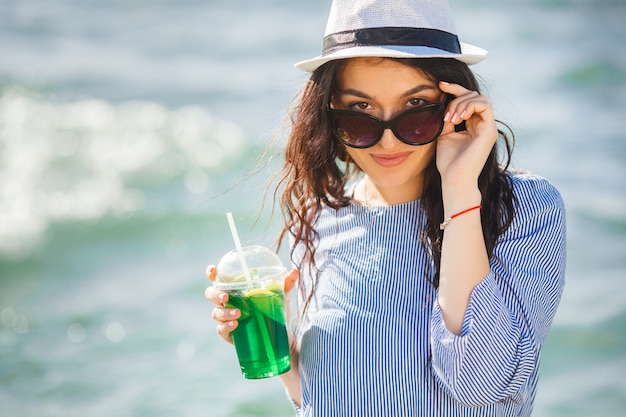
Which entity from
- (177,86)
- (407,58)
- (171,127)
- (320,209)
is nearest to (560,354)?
(320,209)

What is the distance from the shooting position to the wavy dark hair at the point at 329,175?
2729 millimetres

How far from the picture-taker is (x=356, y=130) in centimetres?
281

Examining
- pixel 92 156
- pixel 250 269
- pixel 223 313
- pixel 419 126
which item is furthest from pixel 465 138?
pixel 92 156

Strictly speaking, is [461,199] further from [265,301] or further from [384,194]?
[265,301]

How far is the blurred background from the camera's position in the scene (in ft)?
21.1

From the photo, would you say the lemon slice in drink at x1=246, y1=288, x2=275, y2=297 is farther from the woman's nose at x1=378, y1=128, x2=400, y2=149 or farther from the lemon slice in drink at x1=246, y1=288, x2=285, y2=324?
the woman's nose at x1=378, y1=128, x2=400, y2=149

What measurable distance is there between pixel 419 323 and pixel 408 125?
0.60 metres

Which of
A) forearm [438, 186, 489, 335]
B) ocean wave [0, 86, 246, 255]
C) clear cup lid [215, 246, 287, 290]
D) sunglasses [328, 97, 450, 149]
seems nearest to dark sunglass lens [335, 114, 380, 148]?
sunglasses [328, 97, 450, 149]

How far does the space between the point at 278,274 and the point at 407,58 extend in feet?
2.54

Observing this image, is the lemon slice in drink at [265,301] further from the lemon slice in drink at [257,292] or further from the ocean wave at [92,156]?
the ocean wave at [92,156]

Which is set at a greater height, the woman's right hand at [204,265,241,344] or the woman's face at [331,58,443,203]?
the woman's face at [331,58,443,203]

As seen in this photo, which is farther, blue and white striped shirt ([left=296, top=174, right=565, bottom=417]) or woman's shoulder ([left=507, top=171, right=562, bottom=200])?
woman's shoulder ([left=507, top=171, right=562, bottom=200])

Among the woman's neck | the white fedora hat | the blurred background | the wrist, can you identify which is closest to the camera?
the wrist

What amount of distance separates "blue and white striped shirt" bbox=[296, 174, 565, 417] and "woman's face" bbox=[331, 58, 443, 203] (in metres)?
0.12
